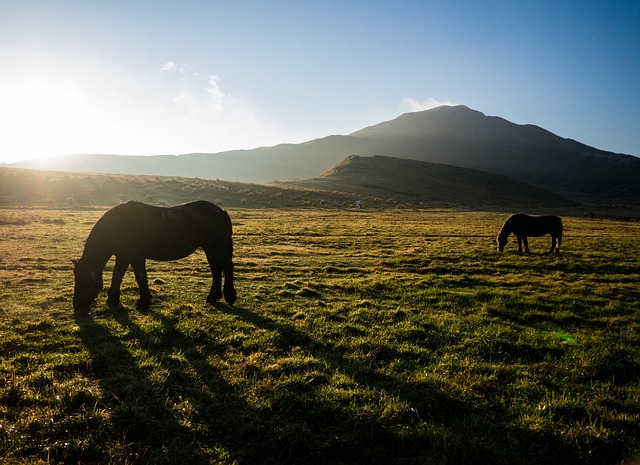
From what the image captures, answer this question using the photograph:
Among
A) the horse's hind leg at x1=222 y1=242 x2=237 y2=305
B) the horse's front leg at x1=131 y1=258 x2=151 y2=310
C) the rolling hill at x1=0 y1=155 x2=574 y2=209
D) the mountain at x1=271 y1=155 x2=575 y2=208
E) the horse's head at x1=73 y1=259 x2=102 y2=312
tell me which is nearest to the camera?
the horse's head at x1=73 y1=259 x2=102 y2=312

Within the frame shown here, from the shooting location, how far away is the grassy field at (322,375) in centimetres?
407

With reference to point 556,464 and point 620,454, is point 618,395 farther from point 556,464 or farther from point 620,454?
point 556,464

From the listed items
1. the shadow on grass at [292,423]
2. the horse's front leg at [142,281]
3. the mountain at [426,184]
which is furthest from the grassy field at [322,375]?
the mountain at [426,184]

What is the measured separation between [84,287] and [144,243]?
5.51 feet

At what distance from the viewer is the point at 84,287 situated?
27.9 feet

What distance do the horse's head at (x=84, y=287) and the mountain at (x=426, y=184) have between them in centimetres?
7626

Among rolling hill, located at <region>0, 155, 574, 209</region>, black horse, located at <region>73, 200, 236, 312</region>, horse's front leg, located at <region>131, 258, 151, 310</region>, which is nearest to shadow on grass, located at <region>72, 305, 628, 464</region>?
horse's front leg, located at <region>131, 258, 151, 310</region>

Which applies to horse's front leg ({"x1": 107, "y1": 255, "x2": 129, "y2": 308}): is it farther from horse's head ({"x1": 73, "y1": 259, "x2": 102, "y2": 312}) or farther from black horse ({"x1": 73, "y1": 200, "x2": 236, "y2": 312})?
horse's head ({"x1": 73, "y1": 259, "x2": 102, "y2": 312})

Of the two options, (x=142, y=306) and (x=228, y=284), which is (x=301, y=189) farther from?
(x=142, y=306)

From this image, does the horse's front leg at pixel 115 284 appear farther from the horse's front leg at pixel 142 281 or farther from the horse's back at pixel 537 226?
the horse's back at pixel 537 226

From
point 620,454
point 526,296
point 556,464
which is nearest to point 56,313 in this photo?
point 556,464

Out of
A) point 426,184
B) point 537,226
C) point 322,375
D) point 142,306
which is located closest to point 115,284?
point 142,306

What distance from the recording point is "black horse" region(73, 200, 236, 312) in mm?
8672

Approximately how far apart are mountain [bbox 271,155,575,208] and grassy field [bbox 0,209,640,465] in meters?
74.3
